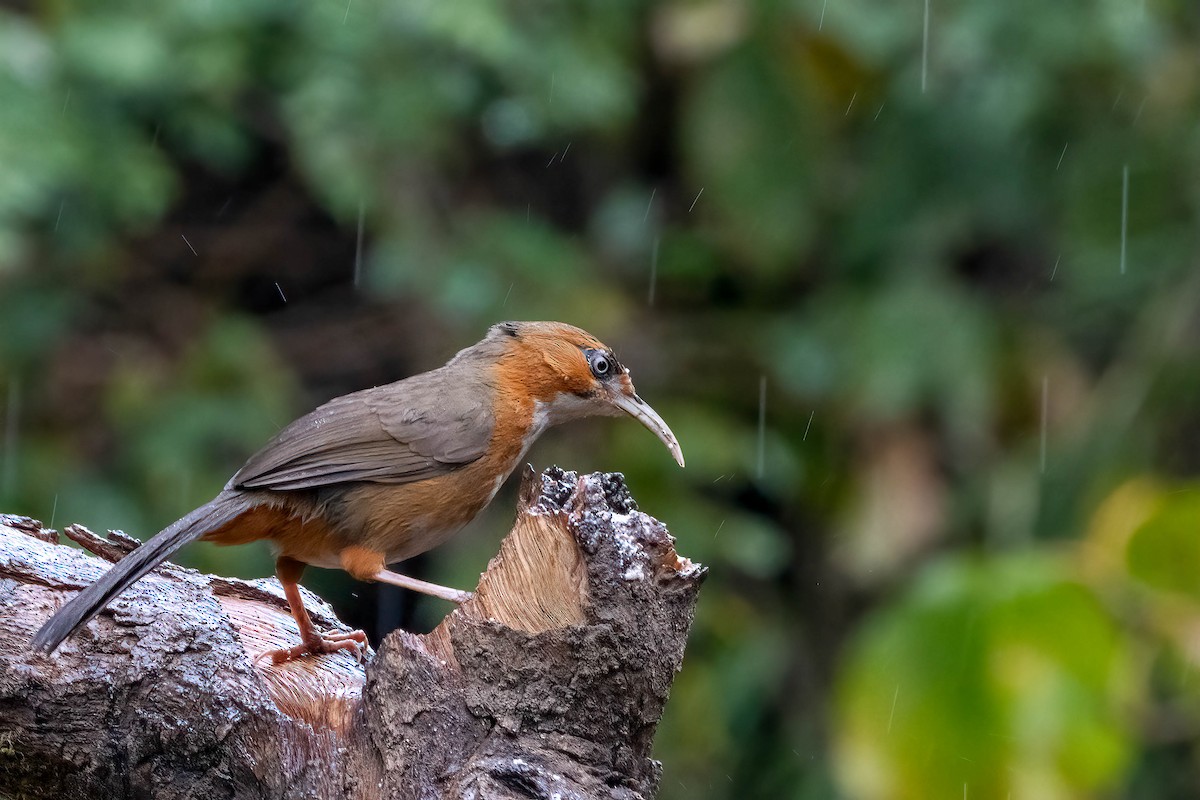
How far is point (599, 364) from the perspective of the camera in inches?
169

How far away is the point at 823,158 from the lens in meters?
6.79

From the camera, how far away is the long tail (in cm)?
301

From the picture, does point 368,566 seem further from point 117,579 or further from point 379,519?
point 117,579

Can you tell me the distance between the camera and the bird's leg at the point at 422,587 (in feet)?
11.6

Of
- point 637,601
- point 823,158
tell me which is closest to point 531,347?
point 637,601

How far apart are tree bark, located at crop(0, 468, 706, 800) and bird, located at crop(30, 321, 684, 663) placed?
34 cm

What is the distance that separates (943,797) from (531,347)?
6.68 ft

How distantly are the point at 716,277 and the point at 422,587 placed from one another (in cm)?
388

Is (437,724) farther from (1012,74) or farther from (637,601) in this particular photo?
(1012,74)

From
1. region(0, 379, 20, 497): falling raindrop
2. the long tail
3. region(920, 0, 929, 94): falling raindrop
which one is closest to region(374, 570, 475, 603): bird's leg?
the long tail

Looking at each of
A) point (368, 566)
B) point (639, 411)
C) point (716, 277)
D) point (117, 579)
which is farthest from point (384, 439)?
point (716, 277)

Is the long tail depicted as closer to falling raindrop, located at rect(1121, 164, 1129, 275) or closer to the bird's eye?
the bird's eye

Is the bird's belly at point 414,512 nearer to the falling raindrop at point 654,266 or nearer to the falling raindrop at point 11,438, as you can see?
the falling raindrop at point 11,438

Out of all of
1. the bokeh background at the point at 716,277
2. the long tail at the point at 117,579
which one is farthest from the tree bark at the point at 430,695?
the bokeh background at the point at 716,277
